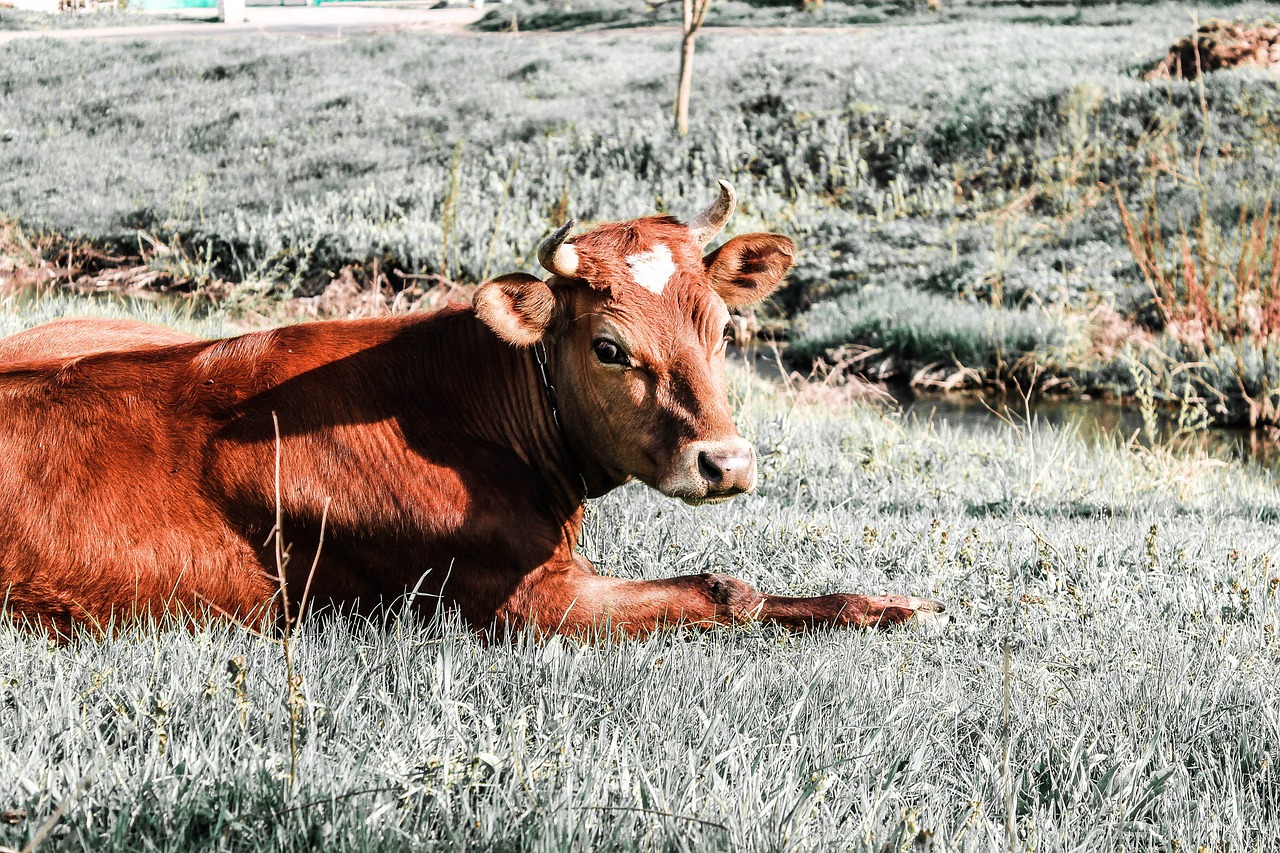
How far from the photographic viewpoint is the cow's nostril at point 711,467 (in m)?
3.95

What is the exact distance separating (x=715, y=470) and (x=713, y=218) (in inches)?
49.5

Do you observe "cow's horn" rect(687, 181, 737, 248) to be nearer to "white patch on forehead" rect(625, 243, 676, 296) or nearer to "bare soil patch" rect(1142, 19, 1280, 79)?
"white patch on forehead" rect(625, 243, 676, 296)

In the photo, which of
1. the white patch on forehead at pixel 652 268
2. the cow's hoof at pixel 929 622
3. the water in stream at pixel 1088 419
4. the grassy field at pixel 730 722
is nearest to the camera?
the grassy field at pixel 730 722

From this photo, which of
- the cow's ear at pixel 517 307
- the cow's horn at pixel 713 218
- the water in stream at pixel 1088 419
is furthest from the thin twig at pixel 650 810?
the water in stream at pixel 1088 419

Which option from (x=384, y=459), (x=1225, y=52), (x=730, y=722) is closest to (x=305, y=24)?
(x=1225, y=52)

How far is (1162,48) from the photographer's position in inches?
829

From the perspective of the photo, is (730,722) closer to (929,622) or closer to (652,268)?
(929,622)

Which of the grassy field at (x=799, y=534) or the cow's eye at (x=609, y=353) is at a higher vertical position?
the cow's eye at (x=609, y=353)

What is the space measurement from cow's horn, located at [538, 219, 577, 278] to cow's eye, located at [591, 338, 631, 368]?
27cm

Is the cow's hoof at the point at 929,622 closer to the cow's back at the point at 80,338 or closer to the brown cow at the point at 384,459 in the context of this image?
the brown cow at the point at 384,459

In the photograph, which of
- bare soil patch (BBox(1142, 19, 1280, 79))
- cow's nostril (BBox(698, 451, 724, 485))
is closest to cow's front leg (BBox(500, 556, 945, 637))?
cow's nostril (BBox(698, 451, 724, 485))

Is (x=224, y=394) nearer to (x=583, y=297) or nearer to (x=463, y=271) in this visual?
(x=583, y=297)

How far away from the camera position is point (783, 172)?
699 inches

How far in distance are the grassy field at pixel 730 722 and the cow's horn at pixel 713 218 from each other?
56.3 inches
